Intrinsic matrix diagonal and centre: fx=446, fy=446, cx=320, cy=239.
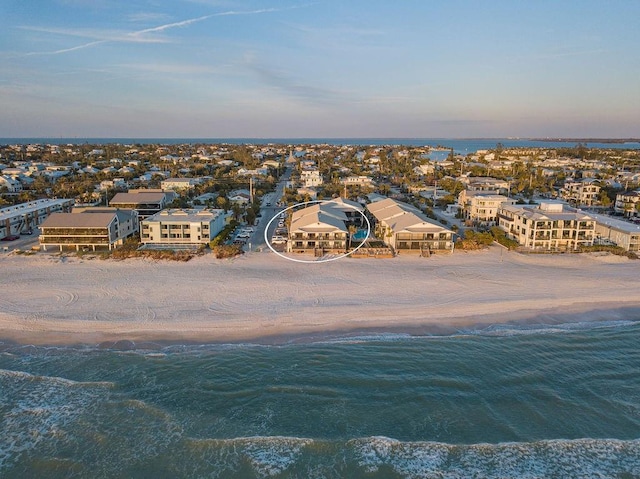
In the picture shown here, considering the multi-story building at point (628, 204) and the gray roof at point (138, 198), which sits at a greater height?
the gray roof at point (138, 198)

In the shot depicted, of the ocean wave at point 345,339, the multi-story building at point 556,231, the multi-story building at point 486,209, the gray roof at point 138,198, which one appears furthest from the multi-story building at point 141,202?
the multi-story building at point 556,231

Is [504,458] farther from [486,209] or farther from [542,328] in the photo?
[486,209]

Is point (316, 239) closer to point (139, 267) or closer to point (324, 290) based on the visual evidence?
point (324, 290)

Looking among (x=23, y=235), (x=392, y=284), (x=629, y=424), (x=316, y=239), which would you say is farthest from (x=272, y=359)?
(x=23, y=235)

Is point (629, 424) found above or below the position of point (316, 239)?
below

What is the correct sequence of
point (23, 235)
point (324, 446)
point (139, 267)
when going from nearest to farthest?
point (324, 446) < point (139, 267) < point (23, 235)

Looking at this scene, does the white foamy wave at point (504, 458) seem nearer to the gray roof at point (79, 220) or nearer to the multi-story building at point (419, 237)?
the multi-story building at point (419, 237)
